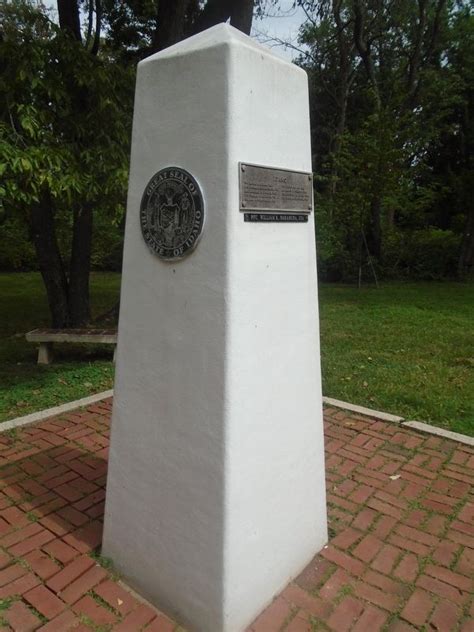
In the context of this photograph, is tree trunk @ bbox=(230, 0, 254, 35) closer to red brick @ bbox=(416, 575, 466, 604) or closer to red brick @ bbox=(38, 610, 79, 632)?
red brick @ bbox=(416, 575, 466, 604)

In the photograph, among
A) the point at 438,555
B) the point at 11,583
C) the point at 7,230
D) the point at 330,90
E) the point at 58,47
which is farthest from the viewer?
the point at 330,90

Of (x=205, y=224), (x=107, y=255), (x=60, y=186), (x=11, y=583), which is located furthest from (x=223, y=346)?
(x=107, y=255)

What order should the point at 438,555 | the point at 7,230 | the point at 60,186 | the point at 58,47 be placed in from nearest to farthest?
1. the point at 438,555
2. the point at 60,186
3. the point at 58,47
4. the point at 7,230

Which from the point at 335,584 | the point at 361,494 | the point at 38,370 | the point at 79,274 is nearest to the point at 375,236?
the point at 79,274

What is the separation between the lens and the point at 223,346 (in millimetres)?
1962

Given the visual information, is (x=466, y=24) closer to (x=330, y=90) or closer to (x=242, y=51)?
(x=330, y=90)

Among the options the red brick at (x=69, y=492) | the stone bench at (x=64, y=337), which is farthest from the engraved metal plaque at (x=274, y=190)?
the stone bench at (x=64, y=337)

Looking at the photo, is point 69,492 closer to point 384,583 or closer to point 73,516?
point 73,516

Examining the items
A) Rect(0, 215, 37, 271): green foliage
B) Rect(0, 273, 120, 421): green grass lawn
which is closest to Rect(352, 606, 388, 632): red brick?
Rect(0, 273, 120, 421): green grass lawn

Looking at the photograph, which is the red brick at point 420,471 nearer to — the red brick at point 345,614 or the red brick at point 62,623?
the red brick at point 345,614

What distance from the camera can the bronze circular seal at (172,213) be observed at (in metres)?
2.01

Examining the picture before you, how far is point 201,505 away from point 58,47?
15.3 feet

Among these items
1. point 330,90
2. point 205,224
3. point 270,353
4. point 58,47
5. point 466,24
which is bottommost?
point 270,353

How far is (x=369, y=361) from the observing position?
20.7ft
